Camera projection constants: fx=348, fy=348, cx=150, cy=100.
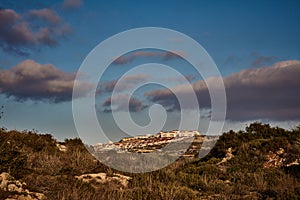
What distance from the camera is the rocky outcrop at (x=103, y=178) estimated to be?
42.4 ft

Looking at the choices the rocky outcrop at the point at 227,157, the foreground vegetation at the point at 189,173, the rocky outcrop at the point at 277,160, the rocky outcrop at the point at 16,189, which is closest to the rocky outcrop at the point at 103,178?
the foreground vegetation at the point at 189,173

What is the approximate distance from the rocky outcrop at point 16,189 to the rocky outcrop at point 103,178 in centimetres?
359

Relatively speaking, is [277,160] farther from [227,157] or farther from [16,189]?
[16,189]

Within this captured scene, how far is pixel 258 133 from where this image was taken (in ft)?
78.8

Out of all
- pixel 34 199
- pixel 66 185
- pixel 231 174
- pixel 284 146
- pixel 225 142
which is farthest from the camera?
pixel 225 142

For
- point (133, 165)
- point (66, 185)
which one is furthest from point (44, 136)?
point (66, 185)

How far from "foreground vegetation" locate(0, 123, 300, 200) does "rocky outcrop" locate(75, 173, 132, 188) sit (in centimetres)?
27

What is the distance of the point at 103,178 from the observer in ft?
44.4

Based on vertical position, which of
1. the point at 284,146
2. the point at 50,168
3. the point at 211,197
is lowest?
the point at 211,197

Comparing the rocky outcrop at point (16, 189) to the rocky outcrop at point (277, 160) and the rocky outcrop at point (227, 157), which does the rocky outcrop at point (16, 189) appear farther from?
the rocky outcrop at point (277, 160)

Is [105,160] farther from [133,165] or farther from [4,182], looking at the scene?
[4,182]

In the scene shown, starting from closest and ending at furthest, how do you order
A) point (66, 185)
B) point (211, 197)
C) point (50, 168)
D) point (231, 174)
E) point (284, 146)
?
point (66, 185) < point (211, 197) < point (50, 168) < point (231, 174) < point (284, 146)

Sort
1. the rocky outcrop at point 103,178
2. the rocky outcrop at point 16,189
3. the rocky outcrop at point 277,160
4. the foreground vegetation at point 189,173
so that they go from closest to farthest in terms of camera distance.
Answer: the rocky outcrop at point 16,189 → the foreground vegetation at point 189,173 → the rocky outcrop at point 103,178 → the rocky outcrop at point 277,160

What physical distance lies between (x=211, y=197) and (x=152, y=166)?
688 centimetres
